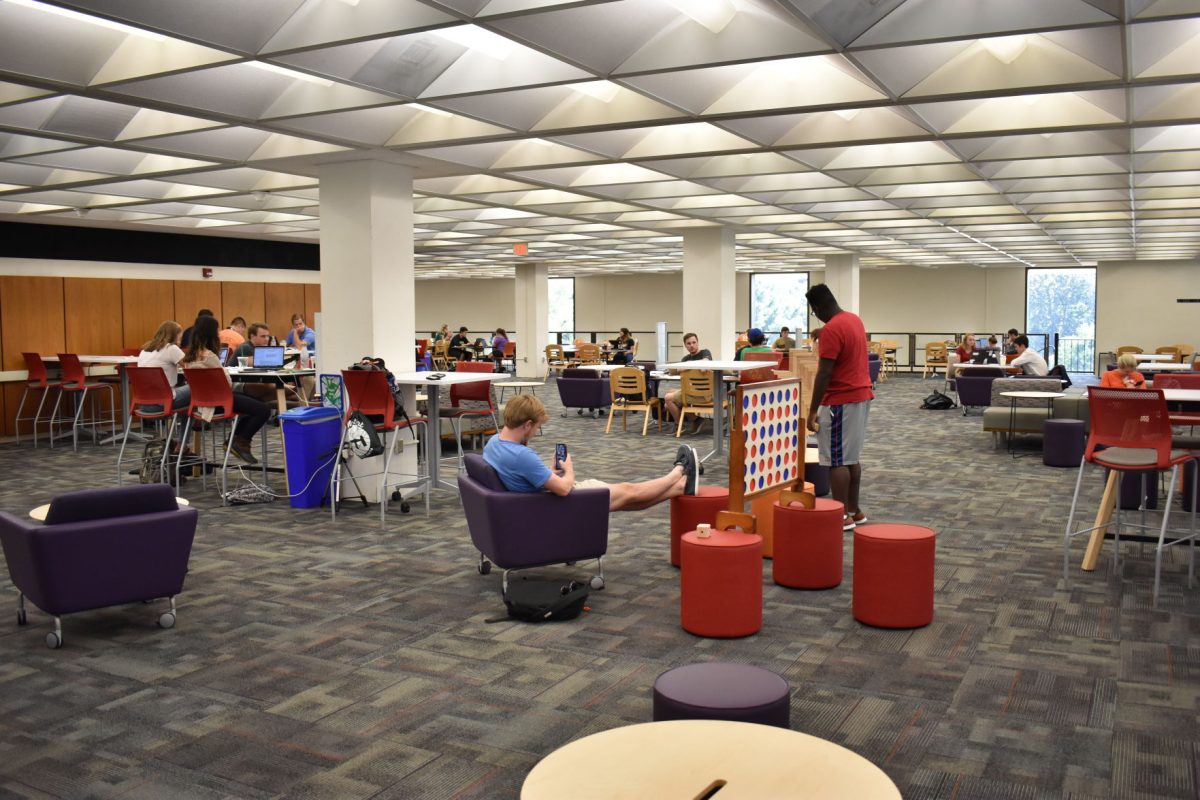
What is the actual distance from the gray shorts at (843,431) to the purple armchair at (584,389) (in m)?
8.36

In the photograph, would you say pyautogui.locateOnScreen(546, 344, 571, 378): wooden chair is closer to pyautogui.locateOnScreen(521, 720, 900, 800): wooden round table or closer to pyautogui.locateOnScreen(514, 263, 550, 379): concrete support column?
pyautogui.locateOnScreen(514, 263, 550, 379): concrete support column

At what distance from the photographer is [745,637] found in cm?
482

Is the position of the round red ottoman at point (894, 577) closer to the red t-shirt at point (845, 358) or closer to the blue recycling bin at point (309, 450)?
the red t-shirt at point (845, 358)

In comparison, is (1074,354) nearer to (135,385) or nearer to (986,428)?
(986,428)

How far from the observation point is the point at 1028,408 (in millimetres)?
12359

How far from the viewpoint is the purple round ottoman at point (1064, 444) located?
1046 centimetres

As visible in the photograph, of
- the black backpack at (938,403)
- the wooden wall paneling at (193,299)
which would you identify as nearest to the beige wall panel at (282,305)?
the wooden wall paneling at (193,299)

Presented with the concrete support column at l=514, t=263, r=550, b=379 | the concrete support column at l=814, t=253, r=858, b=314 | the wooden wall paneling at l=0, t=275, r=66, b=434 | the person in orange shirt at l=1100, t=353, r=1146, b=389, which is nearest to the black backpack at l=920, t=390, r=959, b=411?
the concrete support column at l=814, t=253, r=858, b=314

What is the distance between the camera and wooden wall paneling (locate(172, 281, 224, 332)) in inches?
643

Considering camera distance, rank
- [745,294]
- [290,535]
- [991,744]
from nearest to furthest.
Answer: [991,744], [290,535], [745,294]

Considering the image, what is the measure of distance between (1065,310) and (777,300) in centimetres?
861

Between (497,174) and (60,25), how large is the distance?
14.7 ft

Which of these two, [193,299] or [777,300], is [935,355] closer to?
[777,300]

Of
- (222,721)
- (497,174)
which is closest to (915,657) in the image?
(222,721)
